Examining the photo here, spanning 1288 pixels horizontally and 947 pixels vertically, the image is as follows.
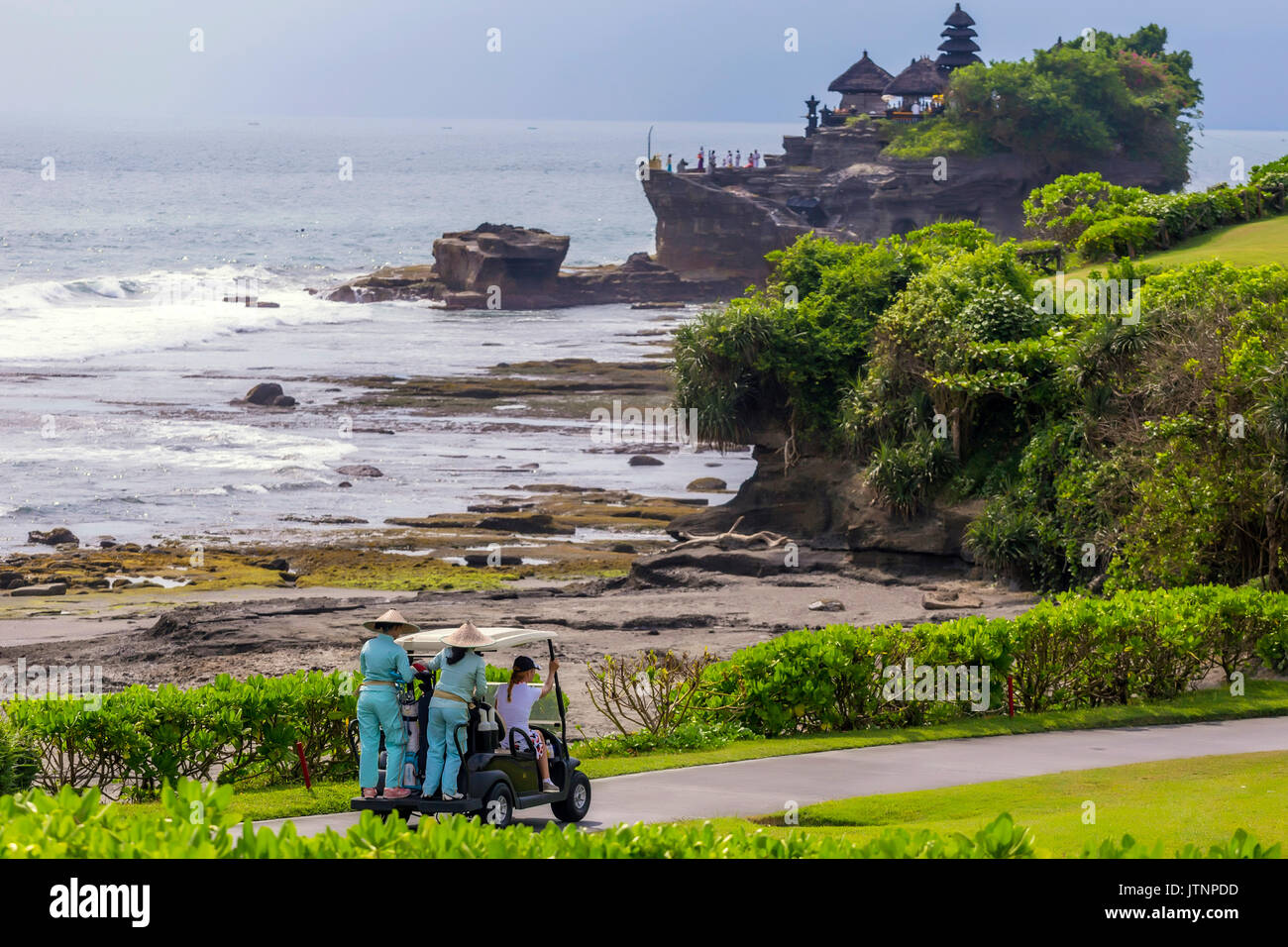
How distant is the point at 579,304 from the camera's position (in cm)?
11038

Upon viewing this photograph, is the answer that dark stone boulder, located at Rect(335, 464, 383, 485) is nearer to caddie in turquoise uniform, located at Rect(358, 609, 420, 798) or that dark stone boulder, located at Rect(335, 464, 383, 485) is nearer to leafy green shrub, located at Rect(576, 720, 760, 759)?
leafy green shrub, located at Rect(576, 720, 760, 759)

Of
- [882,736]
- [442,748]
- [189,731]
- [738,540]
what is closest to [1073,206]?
[738,540]

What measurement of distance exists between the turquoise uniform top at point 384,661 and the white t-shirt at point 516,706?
0.98 metres

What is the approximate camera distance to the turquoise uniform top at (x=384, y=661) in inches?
492

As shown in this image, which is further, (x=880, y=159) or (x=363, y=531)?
(x=880, y=159)

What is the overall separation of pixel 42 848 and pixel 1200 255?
125ft

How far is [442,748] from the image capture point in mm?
12367

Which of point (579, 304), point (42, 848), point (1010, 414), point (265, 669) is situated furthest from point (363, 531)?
point (579, 304)

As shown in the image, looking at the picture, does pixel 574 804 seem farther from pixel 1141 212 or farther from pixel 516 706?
pixel 1141 212

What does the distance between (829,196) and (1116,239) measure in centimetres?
6795

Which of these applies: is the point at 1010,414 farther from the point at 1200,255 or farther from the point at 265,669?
the point at 265,669

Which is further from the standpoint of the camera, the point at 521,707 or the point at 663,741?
the point at 663,741

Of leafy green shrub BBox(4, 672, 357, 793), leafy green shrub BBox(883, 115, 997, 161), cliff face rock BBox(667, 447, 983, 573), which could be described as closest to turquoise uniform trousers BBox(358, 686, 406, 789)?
→ leafy green shrub BBox(4, 672, 357, 793)
